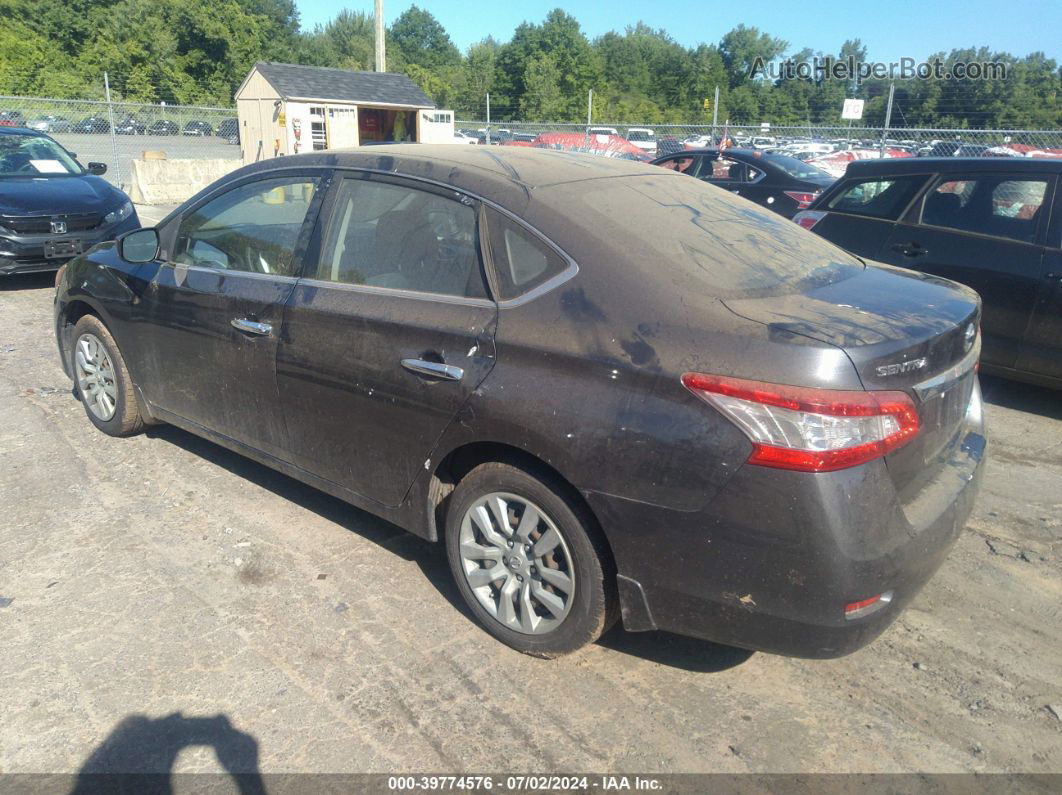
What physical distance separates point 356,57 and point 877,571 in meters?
93.4

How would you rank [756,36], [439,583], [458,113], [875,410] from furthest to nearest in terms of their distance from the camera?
1. [756,36]
2. [458,113]
3. [439,583]
4. [875,410]

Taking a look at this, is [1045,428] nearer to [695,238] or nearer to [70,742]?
[695,238]

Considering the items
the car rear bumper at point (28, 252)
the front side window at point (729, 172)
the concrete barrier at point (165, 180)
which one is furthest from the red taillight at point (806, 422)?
the concrete barrier at point (165, 180)

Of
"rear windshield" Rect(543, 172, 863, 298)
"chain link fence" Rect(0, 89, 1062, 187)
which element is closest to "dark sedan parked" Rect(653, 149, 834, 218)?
"chain link fence" Rect(0, 89, 1062, 187)

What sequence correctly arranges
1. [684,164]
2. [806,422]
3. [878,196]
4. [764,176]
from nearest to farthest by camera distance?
→ [806,422], [878,196], [764,176], [684,164]

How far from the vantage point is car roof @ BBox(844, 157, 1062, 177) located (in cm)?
551

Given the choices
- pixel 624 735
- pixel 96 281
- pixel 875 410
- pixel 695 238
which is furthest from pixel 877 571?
pixel 96 281

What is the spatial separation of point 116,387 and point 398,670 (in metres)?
2.84

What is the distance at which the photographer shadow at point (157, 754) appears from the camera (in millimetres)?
2410

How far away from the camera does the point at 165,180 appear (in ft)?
55.1

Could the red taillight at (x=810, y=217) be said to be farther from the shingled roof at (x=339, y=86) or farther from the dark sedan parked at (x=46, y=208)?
the shingled roof at (x=339, y=86)

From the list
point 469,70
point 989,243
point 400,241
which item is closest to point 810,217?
point 989,243

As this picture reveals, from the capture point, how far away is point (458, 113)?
50375 millimetres

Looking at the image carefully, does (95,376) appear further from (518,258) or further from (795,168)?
(795,168)
